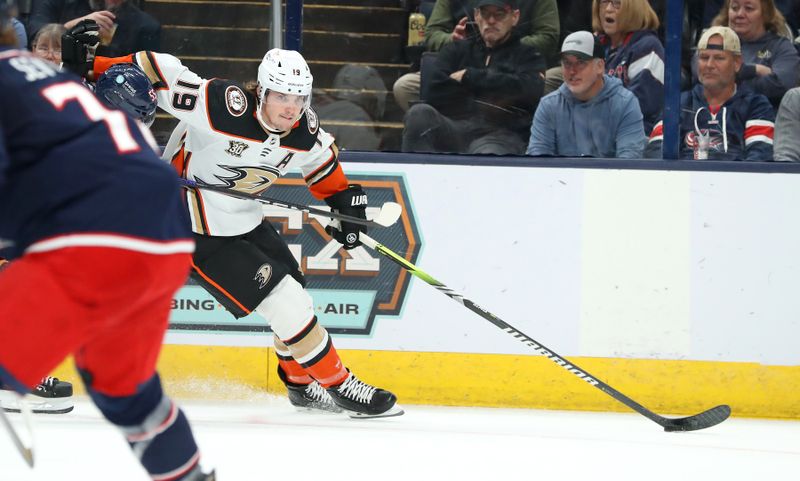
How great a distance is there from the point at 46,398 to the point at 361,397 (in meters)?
1.06

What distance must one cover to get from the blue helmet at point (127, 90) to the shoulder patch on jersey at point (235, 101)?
0.89 feet

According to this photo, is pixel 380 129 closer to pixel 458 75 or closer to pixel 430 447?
pixel 458 75

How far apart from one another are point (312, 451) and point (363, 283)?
1050 millimetres

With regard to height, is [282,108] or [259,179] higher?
[282,108]

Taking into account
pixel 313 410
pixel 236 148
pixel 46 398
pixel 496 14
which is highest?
pixel 496 14

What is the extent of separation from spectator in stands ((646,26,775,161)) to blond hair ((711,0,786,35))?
1.7 inches

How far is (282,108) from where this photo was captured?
11.9ft

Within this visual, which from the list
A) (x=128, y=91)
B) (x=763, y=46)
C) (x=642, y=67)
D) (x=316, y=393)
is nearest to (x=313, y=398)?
(x=316, y=393)

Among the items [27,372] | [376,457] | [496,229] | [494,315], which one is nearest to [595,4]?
[496,229]

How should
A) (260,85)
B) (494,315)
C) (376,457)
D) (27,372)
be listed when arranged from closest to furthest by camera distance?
(27,372)
(376,457)
(260,85)
(494,315)

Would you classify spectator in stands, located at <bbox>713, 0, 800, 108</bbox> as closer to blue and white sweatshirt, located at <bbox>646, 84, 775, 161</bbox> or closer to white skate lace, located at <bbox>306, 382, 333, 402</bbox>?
blue and white sweatshirt, located at <bbox>646, 84, 775, 161</bbox>

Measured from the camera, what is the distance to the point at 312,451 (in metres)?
3.31

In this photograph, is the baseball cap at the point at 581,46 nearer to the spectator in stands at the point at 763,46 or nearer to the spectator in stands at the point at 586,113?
the spectator in stands at the point at 586,113

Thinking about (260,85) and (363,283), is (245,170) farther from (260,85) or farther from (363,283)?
(363,283)
